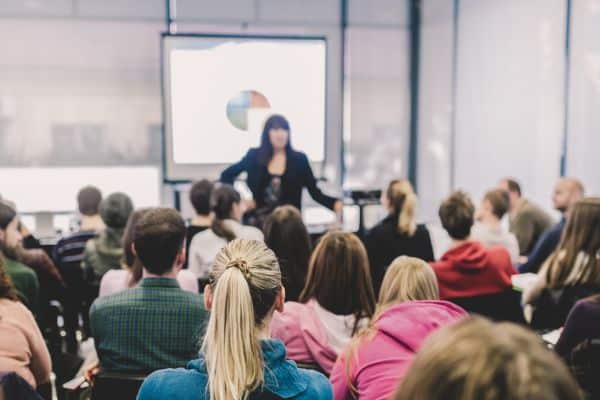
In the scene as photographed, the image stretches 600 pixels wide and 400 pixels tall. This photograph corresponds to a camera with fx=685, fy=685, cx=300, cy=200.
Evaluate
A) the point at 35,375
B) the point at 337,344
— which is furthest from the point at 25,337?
the point at 337,344

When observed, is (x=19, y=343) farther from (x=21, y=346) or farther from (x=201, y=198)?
(x=201, y=198)

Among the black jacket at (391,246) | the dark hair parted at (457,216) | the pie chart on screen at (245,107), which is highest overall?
the pie chart on screen at (245,107)

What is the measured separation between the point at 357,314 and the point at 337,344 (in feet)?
0.41

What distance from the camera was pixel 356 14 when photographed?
7.28 metres

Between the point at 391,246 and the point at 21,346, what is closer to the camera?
the point at 21,346

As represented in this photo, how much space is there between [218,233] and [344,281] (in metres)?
1.27

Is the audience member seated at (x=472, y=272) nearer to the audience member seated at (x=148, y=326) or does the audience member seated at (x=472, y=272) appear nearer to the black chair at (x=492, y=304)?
the black chair at (x=492, y=304)

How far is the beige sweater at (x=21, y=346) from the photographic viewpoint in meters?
2.12

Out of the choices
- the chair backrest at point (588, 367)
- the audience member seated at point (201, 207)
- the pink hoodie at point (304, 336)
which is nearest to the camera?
the chair backrest at point (588, 367)

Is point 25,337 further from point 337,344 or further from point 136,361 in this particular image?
point 337,344

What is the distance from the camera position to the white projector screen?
6.20 meters

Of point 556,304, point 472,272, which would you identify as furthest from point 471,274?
point 556,304

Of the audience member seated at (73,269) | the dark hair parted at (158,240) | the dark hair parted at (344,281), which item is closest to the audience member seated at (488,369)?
the dark hair parted at (158,240)

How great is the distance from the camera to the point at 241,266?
1.50 metres
